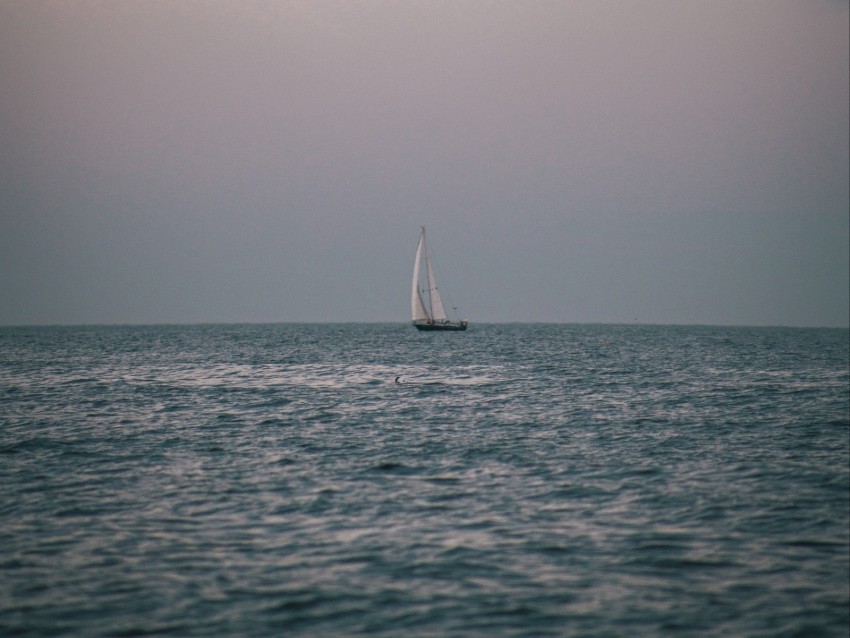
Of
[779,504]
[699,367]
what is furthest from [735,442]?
[699,367]

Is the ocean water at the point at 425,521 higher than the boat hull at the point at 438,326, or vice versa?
the boat hull at the point at 438,326

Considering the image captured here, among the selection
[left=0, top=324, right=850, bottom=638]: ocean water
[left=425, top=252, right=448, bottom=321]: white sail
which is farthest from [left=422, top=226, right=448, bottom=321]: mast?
[left=0, top=324, right=850, bottom=638]: ocean water

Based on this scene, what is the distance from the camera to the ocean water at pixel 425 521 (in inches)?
481

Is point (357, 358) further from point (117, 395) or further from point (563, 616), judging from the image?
point (563, 616)

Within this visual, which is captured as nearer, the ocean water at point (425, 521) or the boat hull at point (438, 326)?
the ocean water at point (425, 521)

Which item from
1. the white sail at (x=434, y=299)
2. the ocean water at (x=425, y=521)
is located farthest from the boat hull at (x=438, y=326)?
the ocean water at (x=425, y=521)

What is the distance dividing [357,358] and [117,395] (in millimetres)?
42113

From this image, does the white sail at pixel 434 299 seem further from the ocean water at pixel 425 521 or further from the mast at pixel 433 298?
the ocean water at pixel 425 521

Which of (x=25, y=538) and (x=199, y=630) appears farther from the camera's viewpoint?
(x=25, y=538)

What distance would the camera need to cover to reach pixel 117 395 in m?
45.6

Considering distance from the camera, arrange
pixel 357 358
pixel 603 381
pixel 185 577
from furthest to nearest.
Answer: pixel 357 358 → pixel 603 381 → pixel 185 577

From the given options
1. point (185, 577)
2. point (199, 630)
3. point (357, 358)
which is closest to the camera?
point (199, 630)

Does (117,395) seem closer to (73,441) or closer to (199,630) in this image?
(73,441)

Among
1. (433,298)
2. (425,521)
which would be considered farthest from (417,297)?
(425,521)
